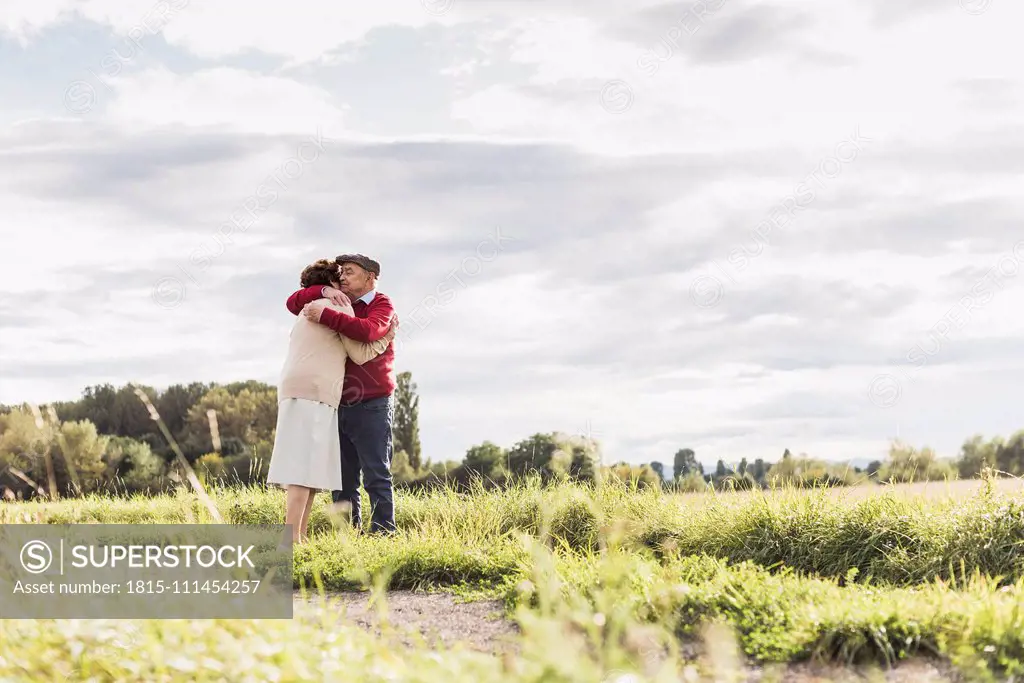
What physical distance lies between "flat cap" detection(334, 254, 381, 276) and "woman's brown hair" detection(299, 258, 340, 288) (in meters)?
0.09

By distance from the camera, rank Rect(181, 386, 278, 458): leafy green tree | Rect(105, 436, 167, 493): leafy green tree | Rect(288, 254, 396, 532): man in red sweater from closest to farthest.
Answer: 1. Rect(288, 254, 396, 532): man in red sweater
2. Rect(105, 436, 167, 493): leafy green tree
3. Rect(181, 386, 278, 458): leafy green tree

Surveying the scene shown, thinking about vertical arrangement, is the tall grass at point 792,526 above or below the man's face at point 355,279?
below

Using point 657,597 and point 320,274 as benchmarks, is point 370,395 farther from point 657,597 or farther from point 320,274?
point 657,597

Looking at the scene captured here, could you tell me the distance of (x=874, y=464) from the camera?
26.3ft

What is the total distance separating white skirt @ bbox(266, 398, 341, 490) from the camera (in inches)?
282

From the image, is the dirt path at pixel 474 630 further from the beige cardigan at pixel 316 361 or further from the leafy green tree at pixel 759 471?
the leafy green tree at pixel 759 471

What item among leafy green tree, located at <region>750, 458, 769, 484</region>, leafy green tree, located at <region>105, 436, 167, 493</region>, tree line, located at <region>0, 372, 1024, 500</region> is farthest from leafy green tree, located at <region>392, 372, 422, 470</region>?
leafy green tree, located at <region>750, 458, 769, 484</region>

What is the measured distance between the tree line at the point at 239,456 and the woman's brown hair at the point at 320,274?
5.16 ft

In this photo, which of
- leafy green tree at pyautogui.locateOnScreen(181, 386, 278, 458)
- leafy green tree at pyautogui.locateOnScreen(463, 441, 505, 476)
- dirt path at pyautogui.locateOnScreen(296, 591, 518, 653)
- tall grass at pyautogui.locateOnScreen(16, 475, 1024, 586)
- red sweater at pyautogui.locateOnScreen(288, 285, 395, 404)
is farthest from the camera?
leafy green tree at pyautogui.locateOnScreen(181, 386, 278, 458)

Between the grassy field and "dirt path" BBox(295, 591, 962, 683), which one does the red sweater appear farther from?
"dirt path" BBox(295, 591, 962, 683)

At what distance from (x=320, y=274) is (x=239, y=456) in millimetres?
9927

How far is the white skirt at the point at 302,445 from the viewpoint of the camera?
7168 millimetres

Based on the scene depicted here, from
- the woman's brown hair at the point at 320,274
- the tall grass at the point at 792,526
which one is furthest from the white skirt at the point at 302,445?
the woman's brown hair at the point at 320,274

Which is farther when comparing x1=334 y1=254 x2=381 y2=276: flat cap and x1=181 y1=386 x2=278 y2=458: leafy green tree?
x1=181 y1=386 x2=278 y2=458: leafy green tree
